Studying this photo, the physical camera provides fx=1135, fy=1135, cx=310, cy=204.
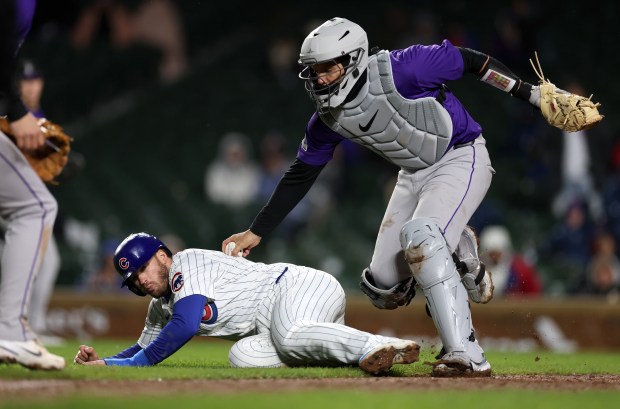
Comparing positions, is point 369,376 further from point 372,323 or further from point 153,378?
point 372,323

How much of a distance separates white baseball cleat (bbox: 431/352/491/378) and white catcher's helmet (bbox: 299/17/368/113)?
153 centimetres

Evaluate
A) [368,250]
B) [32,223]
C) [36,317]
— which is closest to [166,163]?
[368,250]

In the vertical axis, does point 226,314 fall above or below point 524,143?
above

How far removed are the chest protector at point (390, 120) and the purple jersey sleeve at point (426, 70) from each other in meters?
0.05

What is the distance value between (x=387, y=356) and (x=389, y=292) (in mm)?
967

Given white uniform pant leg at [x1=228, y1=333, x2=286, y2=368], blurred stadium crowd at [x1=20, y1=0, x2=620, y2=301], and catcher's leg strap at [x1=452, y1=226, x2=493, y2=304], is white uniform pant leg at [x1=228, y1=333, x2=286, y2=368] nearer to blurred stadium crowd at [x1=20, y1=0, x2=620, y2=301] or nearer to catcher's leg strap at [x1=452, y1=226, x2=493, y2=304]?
catcher's leg strap at [x1=452, y1=226, x2=493, y2=304]

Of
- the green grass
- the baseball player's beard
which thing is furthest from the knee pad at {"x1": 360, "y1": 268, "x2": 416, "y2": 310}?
the baseball player's beard

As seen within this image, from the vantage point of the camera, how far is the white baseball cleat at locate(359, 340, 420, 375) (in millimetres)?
5816

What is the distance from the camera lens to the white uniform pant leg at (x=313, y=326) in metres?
6.05

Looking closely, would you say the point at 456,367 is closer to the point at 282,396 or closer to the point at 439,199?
the point at 439,199

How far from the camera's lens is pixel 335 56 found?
6199 millimetres

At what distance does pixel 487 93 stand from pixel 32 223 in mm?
10226

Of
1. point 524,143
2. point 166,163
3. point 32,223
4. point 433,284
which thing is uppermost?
point 32,223

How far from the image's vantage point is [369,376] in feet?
19.7
